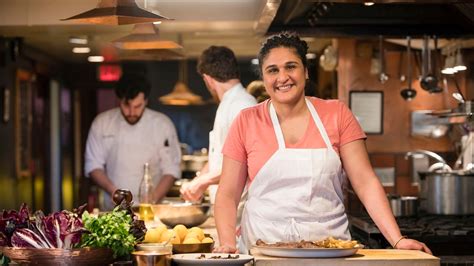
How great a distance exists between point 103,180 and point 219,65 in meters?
1.90

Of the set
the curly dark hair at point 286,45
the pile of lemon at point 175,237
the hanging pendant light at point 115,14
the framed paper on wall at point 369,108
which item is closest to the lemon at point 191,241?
the pile of lemon at point 175,237

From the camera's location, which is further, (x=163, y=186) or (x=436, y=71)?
(x=436, y=71)

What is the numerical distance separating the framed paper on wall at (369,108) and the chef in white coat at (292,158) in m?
5.82

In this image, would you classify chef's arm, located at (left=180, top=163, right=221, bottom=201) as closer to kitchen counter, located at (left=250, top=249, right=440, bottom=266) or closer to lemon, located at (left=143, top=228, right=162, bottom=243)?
lemon, located at (left=143, top=228, right=162, bottom=243)

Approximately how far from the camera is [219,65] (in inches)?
237

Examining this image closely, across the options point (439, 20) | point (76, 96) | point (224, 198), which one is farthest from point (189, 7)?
point (76, 96)

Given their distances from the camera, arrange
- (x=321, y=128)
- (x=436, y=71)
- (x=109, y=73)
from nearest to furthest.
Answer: (x=321, y=128) < (x=436, y=71) < (x=109, y=73)

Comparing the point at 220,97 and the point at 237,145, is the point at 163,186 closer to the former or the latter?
the point at 220,97

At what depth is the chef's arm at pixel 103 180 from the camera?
7.43 meters

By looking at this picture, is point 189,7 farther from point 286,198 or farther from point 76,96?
point 76,96

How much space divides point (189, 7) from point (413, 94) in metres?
2.47

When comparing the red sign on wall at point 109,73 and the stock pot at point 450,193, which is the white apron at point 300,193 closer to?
the stock pot at point 450,193

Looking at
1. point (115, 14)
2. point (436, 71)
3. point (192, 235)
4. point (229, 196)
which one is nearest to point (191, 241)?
point (192, 235)

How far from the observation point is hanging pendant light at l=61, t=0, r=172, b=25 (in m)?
4.52
